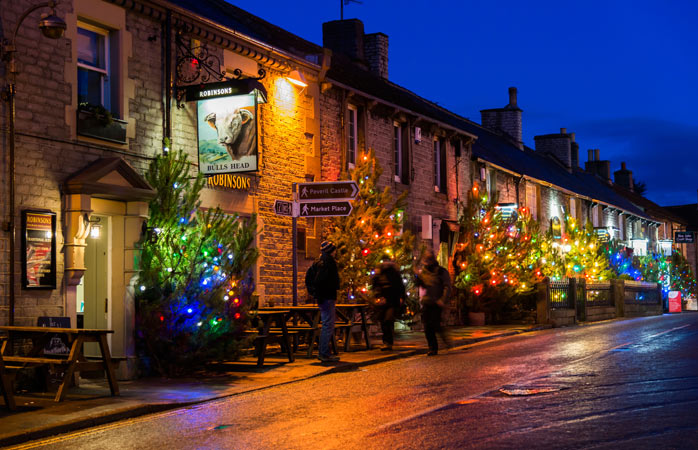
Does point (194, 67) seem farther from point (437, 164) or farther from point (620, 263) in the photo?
point (620, 263)

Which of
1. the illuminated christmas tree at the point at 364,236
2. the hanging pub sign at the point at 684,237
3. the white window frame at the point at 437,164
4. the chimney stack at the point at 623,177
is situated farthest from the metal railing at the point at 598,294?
the chimney stack at the point at 623,177

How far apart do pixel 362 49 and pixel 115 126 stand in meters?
16.5

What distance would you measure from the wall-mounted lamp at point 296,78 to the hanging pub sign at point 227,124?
3646 millimetres

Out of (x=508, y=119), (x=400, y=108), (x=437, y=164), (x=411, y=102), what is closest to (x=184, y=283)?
(x=400, y=108)

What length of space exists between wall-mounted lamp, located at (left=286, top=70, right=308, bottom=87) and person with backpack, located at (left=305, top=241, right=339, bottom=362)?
5352 mm

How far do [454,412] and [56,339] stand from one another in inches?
238

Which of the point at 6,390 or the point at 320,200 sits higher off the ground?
the point at 320,200

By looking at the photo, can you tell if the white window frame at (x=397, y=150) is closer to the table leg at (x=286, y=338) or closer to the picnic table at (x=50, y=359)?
the table leg at (x=286, y=338)

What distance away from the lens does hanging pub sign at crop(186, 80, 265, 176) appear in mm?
14742

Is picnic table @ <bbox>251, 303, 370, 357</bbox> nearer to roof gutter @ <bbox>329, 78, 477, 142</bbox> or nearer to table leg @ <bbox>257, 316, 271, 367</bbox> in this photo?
table leg @ <bbox>257, 316, 271, 367</bbox>

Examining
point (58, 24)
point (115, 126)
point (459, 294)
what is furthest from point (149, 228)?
point (459, 294)

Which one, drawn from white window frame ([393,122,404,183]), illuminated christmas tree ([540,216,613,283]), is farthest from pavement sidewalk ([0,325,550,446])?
illuminated christmas tree ([540,216,613,283])

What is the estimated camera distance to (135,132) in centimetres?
1444

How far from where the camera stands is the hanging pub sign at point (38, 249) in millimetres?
12109
